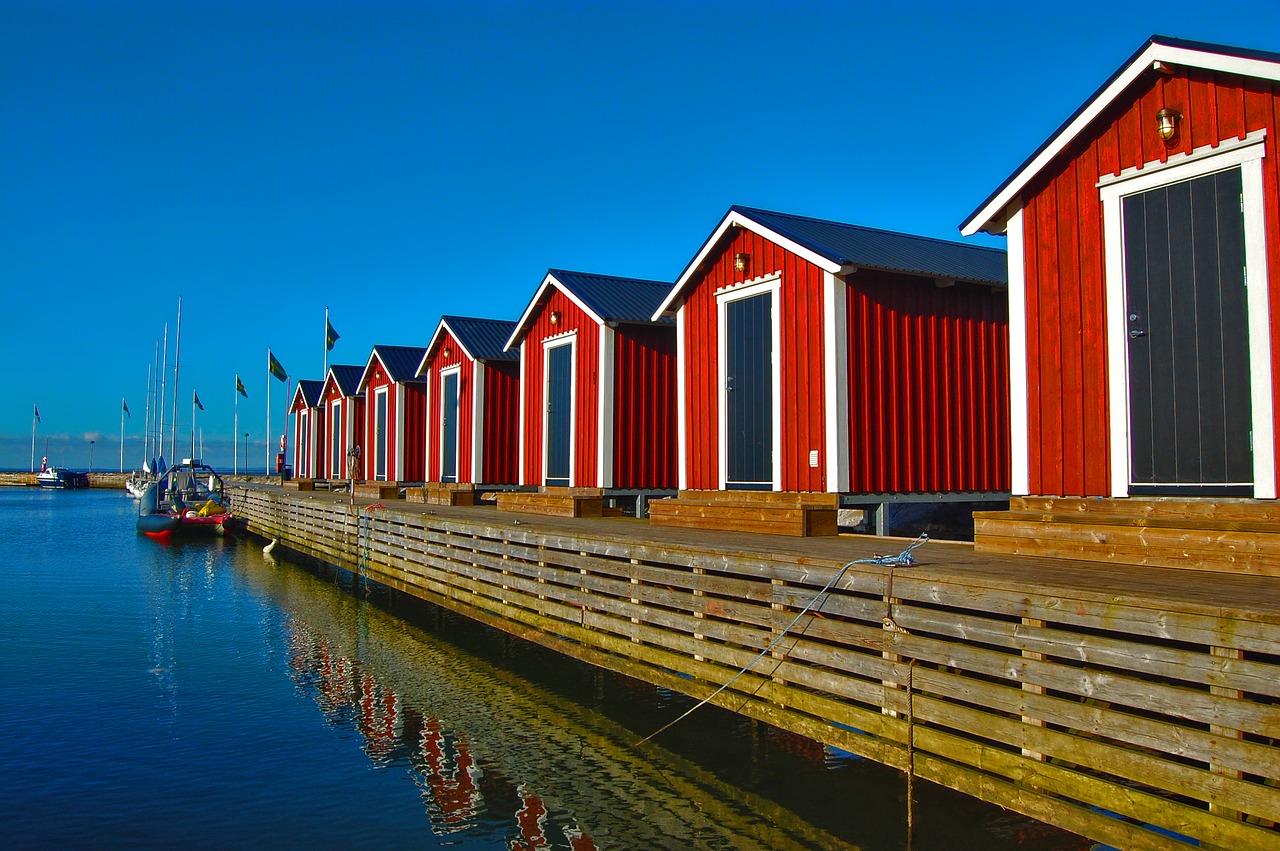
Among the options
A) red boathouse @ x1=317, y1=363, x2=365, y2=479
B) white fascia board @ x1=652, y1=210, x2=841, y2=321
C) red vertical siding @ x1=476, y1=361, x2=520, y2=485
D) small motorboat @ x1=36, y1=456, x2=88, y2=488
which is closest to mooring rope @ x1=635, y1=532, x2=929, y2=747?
white fascia board @ x1=652, y1=210, x2=841, y2=321

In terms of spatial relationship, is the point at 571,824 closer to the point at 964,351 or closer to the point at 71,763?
the point at 71,763

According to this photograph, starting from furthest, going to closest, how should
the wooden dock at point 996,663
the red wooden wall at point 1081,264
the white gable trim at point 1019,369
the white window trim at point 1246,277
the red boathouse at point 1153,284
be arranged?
the white gable trim at point 1019,369, the red wooden wall at point 1081,264, the red boathouse at point 1153,284, the white window trim at point 1246,277, the wooden dock at point 996,663

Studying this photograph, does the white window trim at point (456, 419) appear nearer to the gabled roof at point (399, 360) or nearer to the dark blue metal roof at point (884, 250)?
the gabled roof at point (399, 360)

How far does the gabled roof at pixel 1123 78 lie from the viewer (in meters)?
8.09

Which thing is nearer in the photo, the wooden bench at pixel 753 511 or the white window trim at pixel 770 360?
the wooden bench at pixel 753 511

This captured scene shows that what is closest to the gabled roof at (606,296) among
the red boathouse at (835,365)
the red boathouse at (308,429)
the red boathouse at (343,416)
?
the red boathouse at (835,365)

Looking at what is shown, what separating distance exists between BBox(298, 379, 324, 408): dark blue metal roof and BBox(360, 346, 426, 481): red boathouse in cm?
1247

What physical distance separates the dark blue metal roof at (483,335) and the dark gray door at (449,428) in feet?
4.09

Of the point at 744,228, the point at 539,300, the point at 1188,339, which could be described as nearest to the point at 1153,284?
the point at 1188,339

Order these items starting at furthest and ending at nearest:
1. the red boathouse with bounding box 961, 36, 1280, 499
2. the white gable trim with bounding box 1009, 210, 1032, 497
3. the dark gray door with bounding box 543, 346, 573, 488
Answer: the dark gray door with bounding box 543, 346, 573, 488 < the white gable trim with bounding box 1009, 210, 1032, 497 < the red boathouse with bounding box 961, 36, 1280, 499

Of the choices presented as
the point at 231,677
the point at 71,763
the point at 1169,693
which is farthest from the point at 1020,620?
the point at 231,677

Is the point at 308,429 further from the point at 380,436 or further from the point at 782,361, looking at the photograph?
the point at 782,361

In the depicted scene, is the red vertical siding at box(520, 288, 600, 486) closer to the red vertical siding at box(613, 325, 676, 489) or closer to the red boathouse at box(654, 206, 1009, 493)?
the red vertical siding at box(613, 325, 676, 489)

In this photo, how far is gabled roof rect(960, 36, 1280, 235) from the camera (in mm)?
8094
